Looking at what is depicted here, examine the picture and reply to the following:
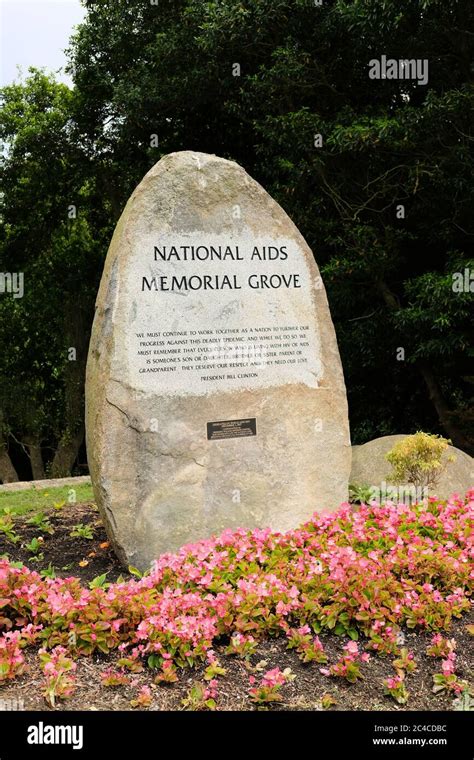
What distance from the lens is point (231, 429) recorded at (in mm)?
6922

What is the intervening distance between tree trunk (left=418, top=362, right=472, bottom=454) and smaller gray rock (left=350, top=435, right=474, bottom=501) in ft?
10.0

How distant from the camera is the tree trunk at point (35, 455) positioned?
17875 mm

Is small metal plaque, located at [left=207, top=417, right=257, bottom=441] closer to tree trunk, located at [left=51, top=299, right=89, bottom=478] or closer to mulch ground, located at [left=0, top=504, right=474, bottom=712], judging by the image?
mulch ground, located at [left=0, top=504, right=474, bottom=712]

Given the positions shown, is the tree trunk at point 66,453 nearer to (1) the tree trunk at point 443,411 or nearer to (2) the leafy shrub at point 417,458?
(1) the tree trunk at point 443,411

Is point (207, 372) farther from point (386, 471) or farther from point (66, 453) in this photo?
point (66, 453)

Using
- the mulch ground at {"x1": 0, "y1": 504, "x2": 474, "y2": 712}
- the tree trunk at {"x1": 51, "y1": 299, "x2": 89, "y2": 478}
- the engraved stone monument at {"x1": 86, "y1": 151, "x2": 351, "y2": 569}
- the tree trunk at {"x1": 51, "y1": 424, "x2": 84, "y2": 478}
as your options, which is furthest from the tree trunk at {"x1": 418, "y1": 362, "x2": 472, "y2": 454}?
the tree trunk at {"x1": 51, "y1": 424, "x2": 84, "y2": 478}

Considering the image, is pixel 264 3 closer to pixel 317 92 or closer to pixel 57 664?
pixel 317 92

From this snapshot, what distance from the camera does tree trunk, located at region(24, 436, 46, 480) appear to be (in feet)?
58.6

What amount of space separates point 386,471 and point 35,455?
11.1 meters

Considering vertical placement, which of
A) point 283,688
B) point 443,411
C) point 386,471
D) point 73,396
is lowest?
point 283,688

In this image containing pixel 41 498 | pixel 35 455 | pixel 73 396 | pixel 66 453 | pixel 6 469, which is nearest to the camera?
pixel 41 498

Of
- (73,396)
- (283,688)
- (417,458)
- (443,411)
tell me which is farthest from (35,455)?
(283,688)

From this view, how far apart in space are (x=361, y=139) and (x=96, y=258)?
770cm

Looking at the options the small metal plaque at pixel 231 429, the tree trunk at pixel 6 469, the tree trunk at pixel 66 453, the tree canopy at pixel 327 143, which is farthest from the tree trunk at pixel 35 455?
the small metal plaque at pixel 231 429
